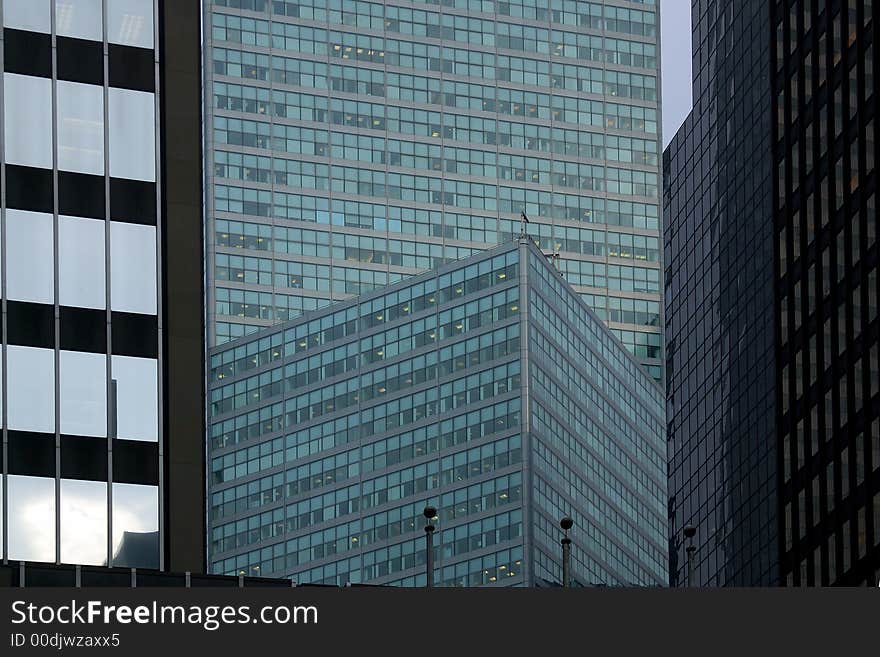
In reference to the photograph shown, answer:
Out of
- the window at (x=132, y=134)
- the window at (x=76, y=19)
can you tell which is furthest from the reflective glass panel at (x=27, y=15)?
the window at (x=132, y=134)

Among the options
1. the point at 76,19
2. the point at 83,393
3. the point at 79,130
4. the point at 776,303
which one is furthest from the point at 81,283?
the point at 776,303

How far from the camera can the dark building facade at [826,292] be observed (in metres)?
120

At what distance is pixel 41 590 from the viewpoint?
59.3ft

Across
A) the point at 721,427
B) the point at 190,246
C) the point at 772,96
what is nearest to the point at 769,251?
the point at 772,96

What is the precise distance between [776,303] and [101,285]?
80.1m

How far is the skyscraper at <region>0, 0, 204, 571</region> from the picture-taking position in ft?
211

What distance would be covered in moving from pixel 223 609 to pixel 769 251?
128903 mm

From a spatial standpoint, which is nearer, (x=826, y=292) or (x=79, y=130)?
(x=79, y=130)

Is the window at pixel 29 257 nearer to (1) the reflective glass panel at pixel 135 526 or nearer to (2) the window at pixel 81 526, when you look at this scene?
(2) the window at pixel 81 526

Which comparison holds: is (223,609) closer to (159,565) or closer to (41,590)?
(41,590)

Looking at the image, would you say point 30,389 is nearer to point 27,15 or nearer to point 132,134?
point 132,134

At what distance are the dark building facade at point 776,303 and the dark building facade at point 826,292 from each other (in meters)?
0.15

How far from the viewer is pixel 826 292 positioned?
420 feet

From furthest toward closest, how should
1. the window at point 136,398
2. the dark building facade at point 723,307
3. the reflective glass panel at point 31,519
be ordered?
the dark building facade at point 723,307
the window at point 136,398
the reflective glass panel at point 31,519
